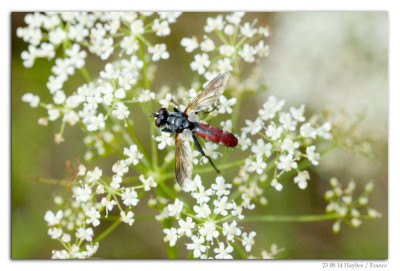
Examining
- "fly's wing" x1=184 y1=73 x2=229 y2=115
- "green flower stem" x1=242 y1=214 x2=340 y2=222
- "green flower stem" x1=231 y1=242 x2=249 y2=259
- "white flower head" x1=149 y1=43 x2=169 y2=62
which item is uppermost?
"white flower head" x1=149 y1=43 x2=169 y2=62

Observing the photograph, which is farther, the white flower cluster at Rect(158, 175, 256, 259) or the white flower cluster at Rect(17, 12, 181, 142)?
the white flower cluster at Rect(17, 12, 181, 142)

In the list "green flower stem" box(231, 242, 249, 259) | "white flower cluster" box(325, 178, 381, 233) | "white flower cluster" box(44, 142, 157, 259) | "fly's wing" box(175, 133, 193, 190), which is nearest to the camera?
"fly's wing" box(175, 133, 193, 190)

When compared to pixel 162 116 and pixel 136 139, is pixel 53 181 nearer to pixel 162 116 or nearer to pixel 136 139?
pixel 136 139

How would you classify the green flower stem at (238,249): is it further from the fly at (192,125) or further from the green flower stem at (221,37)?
the green flower stem at (221,37)

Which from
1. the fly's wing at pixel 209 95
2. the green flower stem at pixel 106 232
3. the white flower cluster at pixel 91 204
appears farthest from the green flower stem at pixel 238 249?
the fly's wing at pixel 209 95

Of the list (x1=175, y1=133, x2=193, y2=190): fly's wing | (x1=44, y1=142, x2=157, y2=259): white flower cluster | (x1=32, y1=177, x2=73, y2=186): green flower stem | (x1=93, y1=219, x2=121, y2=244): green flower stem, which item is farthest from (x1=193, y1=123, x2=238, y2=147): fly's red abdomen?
(x1=32, y1=177, x2=73, y2=186): green flower stem

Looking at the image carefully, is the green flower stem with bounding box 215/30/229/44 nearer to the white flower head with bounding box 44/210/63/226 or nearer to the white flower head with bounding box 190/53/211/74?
the white flower head with bounding box 190/53/211/74
